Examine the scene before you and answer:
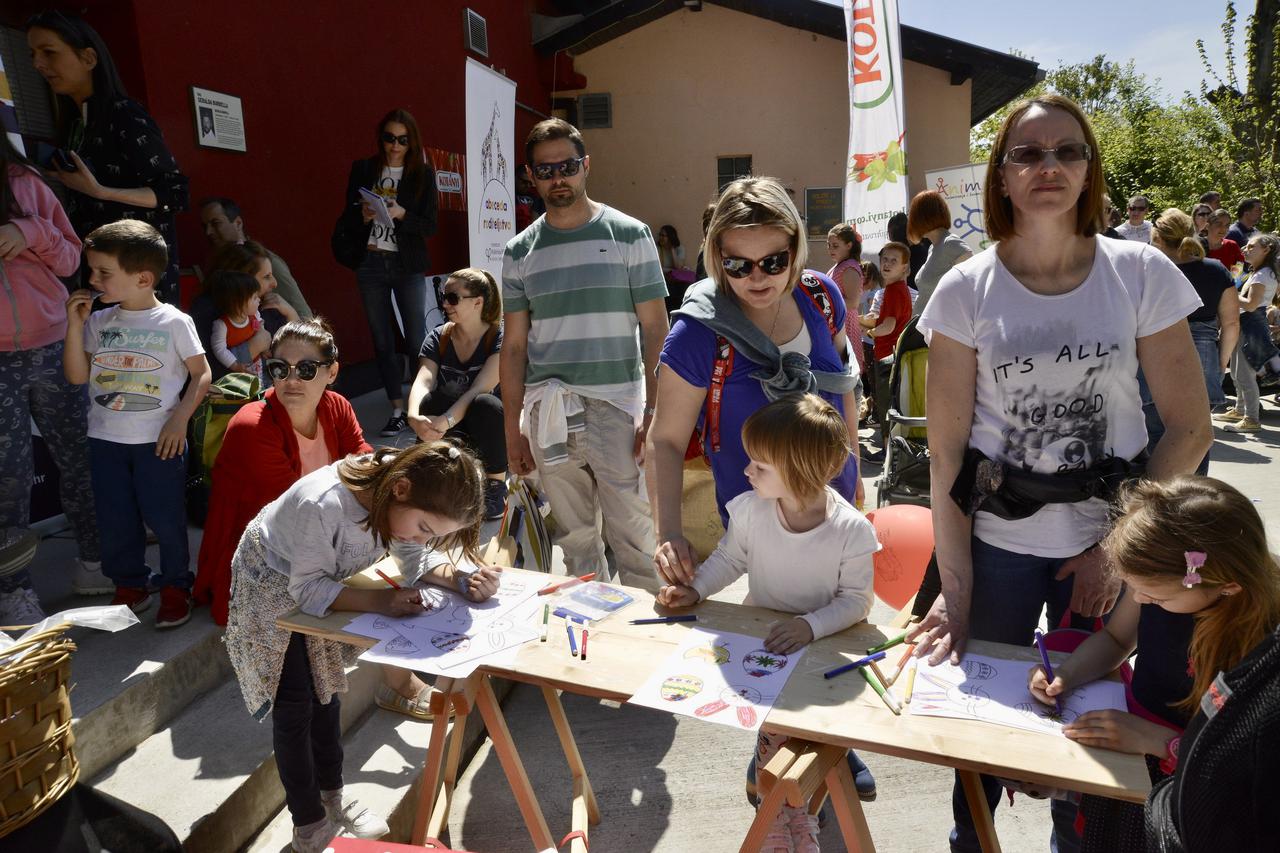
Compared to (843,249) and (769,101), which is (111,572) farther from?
(769,101)

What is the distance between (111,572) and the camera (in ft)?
10.5

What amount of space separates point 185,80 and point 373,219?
4.33 feet

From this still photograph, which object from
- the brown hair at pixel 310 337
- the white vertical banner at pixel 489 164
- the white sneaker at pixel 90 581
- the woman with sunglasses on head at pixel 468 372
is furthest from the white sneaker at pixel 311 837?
the white vertical banner at pixel 489 164

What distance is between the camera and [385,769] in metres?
2.84

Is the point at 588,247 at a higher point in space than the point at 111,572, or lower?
higher

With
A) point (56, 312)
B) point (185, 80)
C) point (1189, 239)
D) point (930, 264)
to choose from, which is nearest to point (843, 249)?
point (930, 264)

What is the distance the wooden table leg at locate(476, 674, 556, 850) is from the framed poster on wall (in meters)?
4.55

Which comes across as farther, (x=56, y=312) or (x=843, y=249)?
(x=843, y=249)

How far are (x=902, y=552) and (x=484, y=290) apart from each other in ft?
7.39

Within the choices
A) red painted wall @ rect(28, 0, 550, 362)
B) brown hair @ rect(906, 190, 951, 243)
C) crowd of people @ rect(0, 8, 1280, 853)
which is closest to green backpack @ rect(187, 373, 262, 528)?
crowd of people @ rect(0, 8, 1280, 853)

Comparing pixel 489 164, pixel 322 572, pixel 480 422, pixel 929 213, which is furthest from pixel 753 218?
pixel 929 213

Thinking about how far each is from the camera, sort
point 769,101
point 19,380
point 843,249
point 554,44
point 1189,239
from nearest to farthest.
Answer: point 19,380 < point 1189,239 < point 843,249 < point 554,44 < point 769,101

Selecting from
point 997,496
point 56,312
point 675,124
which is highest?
point 675,124

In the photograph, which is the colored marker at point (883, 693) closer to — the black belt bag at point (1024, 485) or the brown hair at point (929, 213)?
the black belt bag at point (1024, 485)
